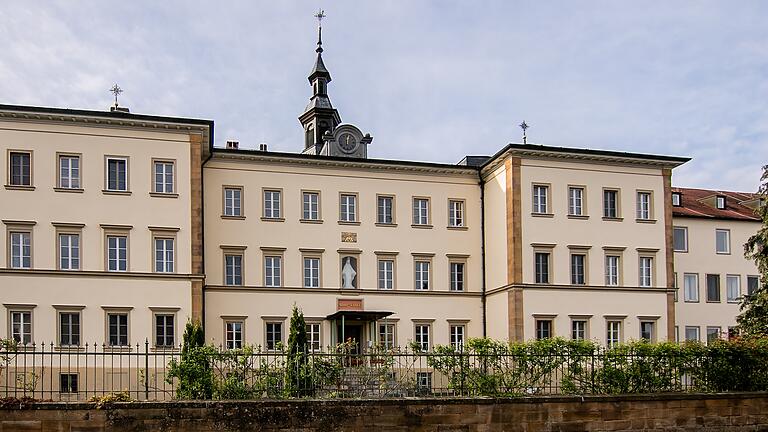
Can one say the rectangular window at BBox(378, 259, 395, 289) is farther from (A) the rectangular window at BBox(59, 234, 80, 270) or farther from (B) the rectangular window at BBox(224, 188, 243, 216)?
(A) the rectangular window at BBox(59, 234, 80, 270)

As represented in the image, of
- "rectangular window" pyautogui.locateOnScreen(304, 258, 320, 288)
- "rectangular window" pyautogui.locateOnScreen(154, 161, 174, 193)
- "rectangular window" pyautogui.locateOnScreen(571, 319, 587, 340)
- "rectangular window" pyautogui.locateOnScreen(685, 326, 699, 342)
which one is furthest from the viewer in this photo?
"rectangular window" pyautogui.locateOnScreen(685, 326, 699, 342)

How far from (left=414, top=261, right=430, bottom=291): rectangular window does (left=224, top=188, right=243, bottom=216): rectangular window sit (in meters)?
8.41

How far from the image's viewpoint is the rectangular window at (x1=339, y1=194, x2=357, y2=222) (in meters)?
45.3

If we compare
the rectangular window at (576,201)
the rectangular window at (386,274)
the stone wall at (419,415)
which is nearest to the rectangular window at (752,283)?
the rectangular window at (576,201)

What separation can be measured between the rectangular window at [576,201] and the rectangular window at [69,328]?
21572 millimetres

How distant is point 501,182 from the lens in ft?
148

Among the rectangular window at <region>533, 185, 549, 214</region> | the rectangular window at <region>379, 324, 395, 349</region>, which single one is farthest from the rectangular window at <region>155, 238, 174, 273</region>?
the rectangular window at <region>533, 185, 549, 214</region>

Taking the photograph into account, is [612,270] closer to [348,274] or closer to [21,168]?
[348,274]

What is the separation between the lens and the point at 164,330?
39219 millimetres

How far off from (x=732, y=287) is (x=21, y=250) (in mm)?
37687

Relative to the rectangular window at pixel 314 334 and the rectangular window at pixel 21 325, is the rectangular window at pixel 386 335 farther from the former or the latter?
the rectangular window at pixel 21 325

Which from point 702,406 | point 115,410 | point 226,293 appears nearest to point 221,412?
point 115,410

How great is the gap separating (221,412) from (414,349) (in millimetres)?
5679

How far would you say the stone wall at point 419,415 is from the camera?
829 inches
